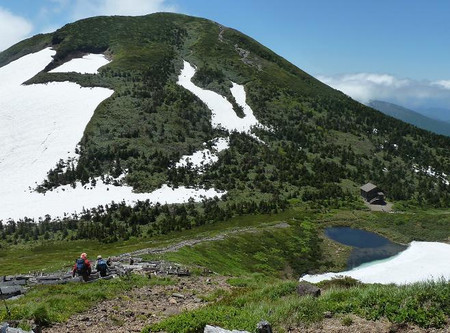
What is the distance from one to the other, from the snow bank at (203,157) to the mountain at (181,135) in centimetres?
50

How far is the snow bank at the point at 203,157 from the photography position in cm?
9919

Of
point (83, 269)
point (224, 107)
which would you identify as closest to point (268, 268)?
point (83, 269)

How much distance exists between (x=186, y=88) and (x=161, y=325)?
130m

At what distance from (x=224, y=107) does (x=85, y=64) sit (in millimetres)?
60129

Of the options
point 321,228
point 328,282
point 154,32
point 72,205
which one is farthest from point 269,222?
point 154,32

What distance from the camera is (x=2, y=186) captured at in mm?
81500

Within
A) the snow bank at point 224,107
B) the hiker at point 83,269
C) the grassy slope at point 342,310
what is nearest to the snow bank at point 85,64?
the snow bank at point 224,107

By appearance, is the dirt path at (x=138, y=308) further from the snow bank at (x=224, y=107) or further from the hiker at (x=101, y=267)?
the snow bank at (x=224, y=107)

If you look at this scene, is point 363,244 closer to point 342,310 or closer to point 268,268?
point 268,268

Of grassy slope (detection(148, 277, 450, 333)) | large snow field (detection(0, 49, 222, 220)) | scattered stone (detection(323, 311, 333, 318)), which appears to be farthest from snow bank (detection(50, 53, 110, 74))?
scattered stone (detection(323, 311, 333, 318))

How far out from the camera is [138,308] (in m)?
19.8

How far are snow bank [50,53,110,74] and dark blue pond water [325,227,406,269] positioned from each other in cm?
10725

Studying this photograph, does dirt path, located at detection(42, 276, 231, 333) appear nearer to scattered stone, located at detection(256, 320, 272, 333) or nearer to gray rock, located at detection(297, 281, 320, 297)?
gray rock, located at detection(297, 281, 320, 297)

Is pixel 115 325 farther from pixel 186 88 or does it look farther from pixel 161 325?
pixel 186 88
